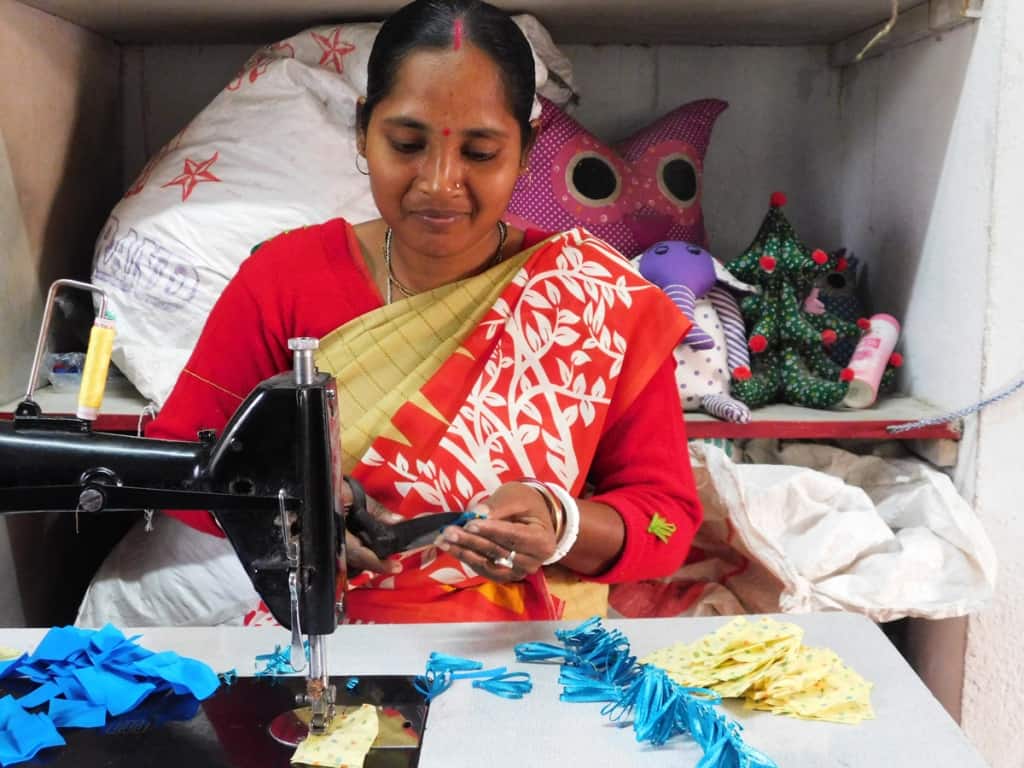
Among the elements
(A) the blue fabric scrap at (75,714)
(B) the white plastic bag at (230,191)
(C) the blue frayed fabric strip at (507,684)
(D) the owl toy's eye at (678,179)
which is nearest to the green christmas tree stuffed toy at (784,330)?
(D) the owl toy's eye at (678,179)

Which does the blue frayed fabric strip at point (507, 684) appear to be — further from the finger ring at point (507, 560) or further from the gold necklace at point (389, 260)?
the gold necklace at point (389, 260)

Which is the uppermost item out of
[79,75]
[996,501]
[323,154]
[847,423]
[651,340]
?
[79,75]

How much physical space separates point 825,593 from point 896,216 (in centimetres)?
73

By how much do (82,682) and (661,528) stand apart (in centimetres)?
66

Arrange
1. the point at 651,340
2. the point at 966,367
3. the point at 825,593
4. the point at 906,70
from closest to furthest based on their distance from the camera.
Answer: the point at 651,340 < the point at 825,593 < the point at 966,367 < the point at 906,70

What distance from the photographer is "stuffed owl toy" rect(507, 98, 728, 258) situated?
6.59 ft

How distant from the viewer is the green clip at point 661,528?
4.44 ft

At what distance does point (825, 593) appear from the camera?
1716mm

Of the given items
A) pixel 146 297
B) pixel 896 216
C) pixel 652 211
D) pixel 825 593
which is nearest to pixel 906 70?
pixel 896 216

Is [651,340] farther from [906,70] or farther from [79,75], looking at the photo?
[79,75]

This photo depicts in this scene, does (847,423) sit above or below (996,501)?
above

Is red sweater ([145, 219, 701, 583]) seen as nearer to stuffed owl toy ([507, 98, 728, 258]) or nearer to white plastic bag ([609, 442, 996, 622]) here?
white plastic bag ([609, 442, 996, 622])

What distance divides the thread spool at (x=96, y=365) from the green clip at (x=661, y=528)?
0.66 metres

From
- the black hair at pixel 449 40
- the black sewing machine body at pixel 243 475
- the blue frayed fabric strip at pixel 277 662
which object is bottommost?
the blue frayed fabric strip at pixel 277 662
